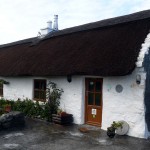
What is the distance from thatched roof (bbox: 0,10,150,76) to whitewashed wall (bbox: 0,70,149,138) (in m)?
0.57

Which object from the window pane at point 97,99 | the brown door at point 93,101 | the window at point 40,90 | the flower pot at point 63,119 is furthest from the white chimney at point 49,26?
the window pane at point 97,99

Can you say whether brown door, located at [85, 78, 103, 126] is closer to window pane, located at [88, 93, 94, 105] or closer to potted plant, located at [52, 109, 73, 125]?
window pane, located at [88, 93, 94, 105]

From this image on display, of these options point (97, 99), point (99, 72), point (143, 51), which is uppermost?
point (143, 51)

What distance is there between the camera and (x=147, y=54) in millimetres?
9336

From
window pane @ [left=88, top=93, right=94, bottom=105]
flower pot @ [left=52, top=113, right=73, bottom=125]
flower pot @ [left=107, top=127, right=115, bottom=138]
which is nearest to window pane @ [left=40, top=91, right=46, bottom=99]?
flower pot @ [left=52, top=113, right=73, bottom=125]

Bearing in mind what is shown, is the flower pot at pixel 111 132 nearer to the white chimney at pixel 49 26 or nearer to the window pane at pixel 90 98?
the window pane at pixel 90 98

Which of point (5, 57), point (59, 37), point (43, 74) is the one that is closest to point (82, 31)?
point (59, 37)

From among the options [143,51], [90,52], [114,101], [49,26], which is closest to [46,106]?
[90,52]

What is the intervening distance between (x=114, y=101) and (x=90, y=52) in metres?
2.37

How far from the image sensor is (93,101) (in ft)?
35.7

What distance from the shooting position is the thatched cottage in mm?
9242

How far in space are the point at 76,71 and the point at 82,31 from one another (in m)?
3.73

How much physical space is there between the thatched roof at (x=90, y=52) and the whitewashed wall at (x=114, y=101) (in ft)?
1.86

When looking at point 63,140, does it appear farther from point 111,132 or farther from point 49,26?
point 49,26
